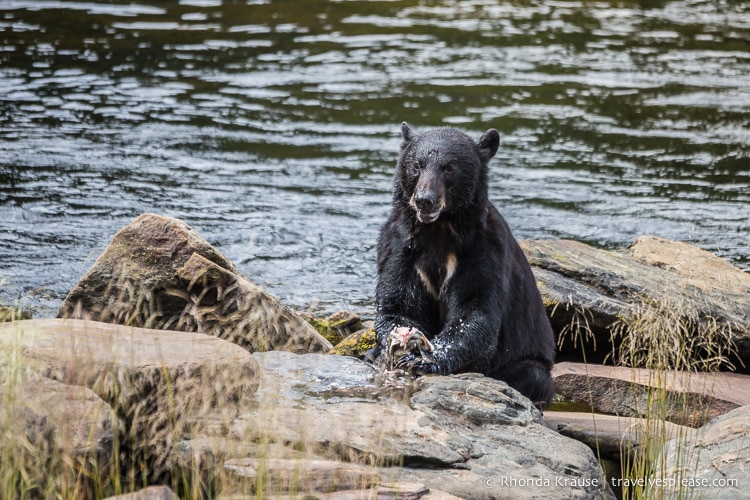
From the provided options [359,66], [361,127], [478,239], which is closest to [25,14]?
[359,66]

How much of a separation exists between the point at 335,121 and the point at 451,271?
314 inches

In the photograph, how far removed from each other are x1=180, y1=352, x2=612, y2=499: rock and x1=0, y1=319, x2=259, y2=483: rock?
5.0 inches

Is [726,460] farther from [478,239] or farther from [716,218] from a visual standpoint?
[716,218]

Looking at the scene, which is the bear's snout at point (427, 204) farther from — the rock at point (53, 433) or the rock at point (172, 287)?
the rock at point (53, 433)

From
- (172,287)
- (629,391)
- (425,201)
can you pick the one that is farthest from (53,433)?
(629,391)

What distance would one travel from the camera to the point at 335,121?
45.6ft

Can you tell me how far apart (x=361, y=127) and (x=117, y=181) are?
3575 mm

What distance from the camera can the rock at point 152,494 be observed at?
399 cm

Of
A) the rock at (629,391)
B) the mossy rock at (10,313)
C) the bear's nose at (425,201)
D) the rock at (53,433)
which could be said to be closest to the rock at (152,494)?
the rock at (53,433)

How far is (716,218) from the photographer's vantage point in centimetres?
1138

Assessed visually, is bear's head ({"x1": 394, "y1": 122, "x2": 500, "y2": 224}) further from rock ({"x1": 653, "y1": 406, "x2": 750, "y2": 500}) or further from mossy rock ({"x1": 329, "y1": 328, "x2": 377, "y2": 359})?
rock ({"x1": 653, "y1": 406, "x2": 750, "y2": 500})

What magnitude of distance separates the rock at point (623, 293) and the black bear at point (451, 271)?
2.65ft

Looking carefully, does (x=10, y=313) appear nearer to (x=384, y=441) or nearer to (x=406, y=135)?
(x=384, y=441)

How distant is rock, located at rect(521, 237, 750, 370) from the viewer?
7449 millimetres
